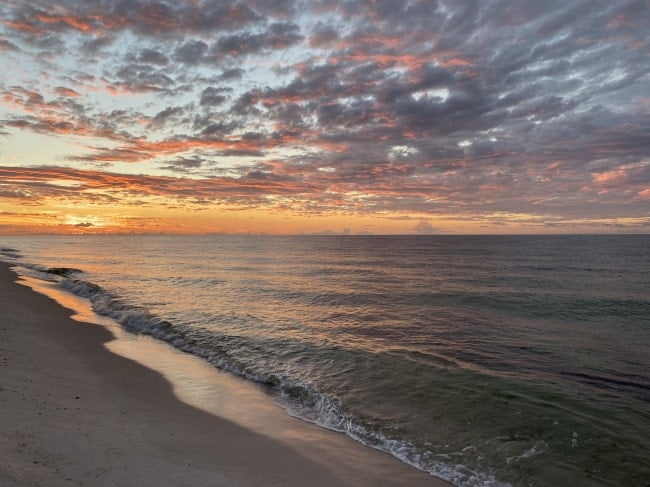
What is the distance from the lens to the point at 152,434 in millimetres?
9320

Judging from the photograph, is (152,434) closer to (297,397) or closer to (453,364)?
(297,397)

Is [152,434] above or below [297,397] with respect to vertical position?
above

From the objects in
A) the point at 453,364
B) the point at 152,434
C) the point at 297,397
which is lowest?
the point at 297,397

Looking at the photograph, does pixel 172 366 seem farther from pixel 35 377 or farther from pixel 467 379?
pixel 467 379

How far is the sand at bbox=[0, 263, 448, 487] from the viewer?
7.37m

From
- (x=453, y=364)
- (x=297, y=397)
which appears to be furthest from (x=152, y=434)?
(x=453, y=364)

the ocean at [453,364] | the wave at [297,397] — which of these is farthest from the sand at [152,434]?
the ocean at [453,364]

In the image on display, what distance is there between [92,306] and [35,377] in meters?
17.6

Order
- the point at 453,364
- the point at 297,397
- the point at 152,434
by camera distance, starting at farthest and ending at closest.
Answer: the point at 453,364 → the point at 297,397 → the point at 152,434

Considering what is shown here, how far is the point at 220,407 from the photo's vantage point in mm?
11633

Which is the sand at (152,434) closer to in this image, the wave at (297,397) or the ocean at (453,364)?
the wave at (297,397)

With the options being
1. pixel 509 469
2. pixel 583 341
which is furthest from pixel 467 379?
pixel 583 341

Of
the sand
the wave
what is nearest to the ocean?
the wave

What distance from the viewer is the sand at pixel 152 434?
7.37 metres
